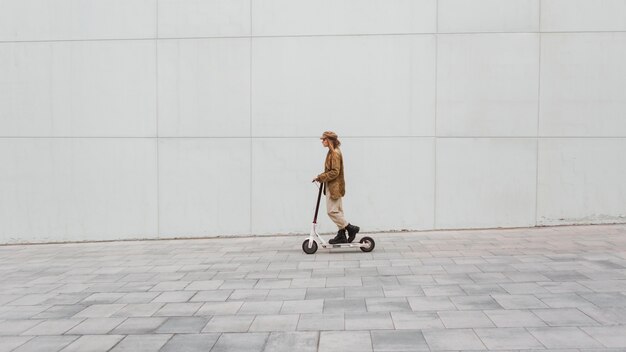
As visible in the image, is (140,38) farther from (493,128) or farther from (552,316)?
(552,316)

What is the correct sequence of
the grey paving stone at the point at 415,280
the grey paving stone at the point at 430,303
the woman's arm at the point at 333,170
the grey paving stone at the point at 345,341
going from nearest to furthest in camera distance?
the grey paving stone at the point at 345,341
the grey paving stone at the point at 430,303
the grey paving stone at the point at 415,280
the woman's arm at the point at 333,170

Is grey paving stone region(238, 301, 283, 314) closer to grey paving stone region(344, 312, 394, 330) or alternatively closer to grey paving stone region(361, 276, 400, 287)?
grey paving stone region(344, 312, 394, 330)

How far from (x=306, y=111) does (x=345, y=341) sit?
7048 mm

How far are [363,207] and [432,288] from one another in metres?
4.80

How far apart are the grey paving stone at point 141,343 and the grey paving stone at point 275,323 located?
81 cm

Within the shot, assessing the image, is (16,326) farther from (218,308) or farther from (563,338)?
(563,338)

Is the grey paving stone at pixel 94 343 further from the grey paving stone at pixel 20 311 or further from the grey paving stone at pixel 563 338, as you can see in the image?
the grey paving stone at pixel 563 338

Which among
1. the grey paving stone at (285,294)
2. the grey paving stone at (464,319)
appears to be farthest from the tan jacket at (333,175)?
the grey paving stone at (464,319)

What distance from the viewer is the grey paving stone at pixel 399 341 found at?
4.22 metres

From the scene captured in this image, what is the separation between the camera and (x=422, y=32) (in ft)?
35.7

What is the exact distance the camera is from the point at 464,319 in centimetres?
495

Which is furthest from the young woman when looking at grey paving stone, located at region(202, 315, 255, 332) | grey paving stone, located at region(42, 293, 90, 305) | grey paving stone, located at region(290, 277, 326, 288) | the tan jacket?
grey paving stone, located at region(42, 293, 90, 305)

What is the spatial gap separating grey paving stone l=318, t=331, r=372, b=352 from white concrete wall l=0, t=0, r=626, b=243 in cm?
634

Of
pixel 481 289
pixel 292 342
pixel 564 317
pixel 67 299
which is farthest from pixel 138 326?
pixel 564 317
